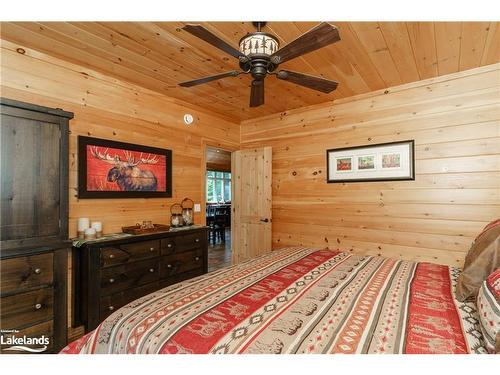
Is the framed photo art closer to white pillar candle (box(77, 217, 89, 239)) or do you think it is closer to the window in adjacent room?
white pillar candle (box(77, 217, 89, 239))

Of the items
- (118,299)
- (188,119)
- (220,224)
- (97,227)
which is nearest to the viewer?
(118,299)

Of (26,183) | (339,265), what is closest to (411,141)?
(339,265)

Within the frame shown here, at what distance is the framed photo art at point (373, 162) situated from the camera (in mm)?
2885

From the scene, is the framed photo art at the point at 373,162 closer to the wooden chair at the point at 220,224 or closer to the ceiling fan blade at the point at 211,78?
the ceiling fan blade at the point at 211,78

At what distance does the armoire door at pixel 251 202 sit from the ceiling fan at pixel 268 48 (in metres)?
2.13

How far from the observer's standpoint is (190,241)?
2.94m

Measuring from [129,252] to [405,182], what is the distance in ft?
9.66

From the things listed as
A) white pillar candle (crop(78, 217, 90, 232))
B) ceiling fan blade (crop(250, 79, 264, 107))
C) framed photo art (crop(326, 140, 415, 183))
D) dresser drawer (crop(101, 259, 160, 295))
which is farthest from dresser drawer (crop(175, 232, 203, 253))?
framed photo art (crop(326, 140, 415, 183))

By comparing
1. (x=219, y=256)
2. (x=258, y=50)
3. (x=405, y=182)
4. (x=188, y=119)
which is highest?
(x=188, y=119)

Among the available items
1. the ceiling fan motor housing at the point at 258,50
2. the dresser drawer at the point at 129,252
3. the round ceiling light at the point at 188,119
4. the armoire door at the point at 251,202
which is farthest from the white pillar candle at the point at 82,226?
the armoire door at the point at 251,202

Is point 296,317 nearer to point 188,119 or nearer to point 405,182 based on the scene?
point 405,182

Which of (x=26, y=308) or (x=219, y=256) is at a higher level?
(x=26, y=308)

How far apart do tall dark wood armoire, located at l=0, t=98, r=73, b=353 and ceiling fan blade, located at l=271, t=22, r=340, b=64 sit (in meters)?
1.70

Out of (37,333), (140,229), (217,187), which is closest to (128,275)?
(140,229)
